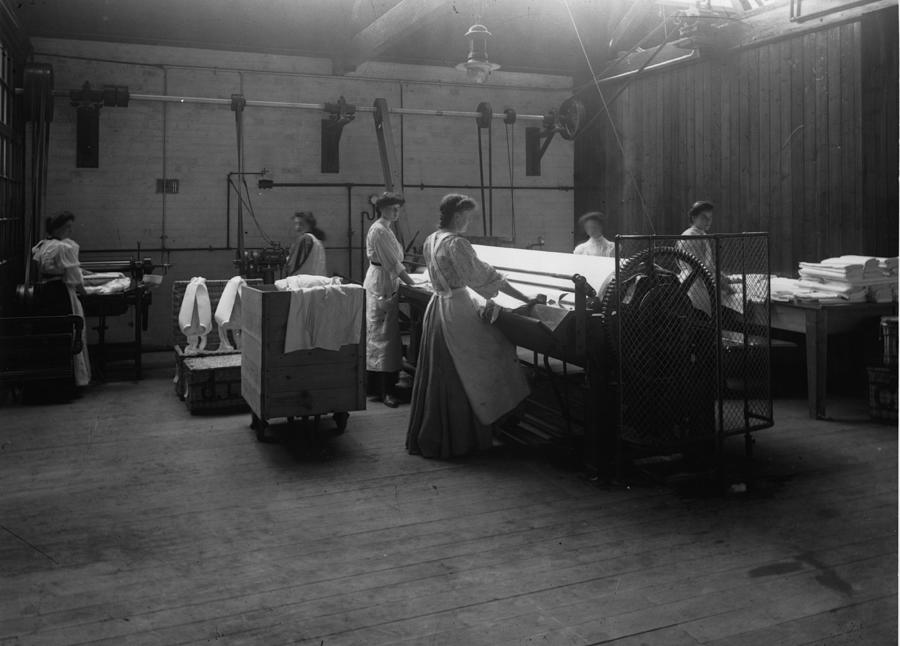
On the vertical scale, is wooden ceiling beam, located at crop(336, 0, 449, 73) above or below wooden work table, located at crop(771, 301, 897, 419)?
above

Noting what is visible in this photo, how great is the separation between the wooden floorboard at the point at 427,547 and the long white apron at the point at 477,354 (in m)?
0.31

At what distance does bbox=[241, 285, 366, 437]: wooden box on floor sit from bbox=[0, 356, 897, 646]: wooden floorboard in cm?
30

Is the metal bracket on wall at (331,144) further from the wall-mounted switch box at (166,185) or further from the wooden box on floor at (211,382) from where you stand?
the wooden box on floor at (211,382)

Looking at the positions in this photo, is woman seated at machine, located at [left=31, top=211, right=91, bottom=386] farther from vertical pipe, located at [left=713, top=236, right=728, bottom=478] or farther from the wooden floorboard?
vertical pipe, located at [left=713, top=236, right=728, bottom=478]

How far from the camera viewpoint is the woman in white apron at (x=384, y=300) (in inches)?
246

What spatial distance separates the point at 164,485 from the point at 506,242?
5.11 metres

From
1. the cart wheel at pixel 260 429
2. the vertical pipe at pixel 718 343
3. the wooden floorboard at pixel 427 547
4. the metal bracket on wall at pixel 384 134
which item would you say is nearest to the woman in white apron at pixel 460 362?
the wooden floorboard at pixel 427 547

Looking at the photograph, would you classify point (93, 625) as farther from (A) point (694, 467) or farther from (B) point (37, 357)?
(B) point (37, 357)

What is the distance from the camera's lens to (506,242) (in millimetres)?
8789

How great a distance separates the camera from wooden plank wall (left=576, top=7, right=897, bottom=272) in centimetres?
648

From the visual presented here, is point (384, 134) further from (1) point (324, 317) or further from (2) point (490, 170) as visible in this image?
(1) point (324, 317)

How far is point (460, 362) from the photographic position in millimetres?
4836

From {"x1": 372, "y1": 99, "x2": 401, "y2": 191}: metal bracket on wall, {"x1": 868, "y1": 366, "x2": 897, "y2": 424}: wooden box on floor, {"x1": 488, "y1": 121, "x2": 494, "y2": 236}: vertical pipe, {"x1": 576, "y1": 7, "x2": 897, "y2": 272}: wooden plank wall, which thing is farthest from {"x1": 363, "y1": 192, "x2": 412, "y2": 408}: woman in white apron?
{"x1": 576, "y1": 7, "x2": 897, "y2": 272}: wooden plank wall

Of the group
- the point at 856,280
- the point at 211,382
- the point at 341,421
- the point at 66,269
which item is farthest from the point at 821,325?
the point at 66,269
